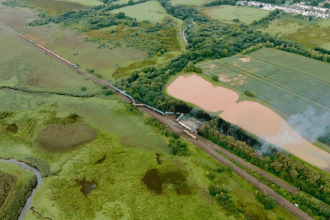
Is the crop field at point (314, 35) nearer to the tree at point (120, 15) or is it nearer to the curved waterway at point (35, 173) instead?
the tree at point (120, 15)

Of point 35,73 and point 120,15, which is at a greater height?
point 120,15

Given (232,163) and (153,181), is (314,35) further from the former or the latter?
(153,181)

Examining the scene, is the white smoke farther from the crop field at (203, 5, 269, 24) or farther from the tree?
the tree

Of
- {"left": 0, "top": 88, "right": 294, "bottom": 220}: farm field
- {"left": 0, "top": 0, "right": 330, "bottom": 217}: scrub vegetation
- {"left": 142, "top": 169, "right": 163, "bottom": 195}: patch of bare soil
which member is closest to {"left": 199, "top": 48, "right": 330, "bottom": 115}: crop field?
{"left": 0, "top": 0, "right": 330, "bottom": 217}: scrub vegetation

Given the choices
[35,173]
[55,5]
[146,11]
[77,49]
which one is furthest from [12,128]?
[55,5]

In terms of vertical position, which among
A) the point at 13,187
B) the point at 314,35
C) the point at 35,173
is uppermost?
the point at 314,35
